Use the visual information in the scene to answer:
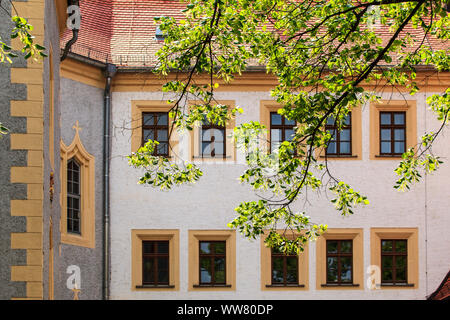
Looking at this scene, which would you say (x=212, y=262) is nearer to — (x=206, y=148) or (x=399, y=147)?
(x=206, y=148)

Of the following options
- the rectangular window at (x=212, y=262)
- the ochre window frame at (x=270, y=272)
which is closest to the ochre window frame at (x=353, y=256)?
the ochre window frame at (x=270, y=272)

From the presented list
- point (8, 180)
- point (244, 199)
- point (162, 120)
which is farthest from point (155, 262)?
point (8, 180)

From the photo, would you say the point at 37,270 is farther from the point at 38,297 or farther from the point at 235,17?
the point at 235,17

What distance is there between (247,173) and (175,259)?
429 inches

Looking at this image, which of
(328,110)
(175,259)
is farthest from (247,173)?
(175,259)

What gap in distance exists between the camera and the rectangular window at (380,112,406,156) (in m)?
25.2

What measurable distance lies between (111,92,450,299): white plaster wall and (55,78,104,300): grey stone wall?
0.39 m

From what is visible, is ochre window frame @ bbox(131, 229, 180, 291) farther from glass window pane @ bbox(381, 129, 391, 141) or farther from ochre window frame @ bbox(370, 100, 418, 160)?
glass window pane @ bbox(381, 129, 391, 141)

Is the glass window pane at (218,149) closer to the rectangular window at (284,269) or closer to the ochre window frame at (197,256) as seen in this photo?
the ochre window frame at (197,256)

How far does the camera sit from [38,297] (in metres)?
11.5

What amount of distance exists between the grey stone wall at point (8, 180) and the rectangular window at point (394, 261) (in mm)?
14494

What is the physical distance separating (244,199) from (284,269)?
6.03 ft

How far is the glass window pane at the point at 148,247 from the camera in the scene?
2466 cm

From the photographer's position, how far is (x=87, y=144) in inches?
943
